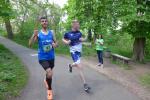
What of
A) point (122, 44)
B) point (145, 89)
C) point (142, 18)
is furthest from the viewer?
point (122, 44)

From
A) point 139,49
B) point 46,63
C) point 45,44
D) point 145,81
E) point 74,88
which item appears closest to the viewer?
point 45,44

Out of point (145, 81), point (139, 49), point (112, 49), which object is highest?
point (139, 49)

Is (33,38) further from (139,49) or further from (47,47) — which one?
(139,49)

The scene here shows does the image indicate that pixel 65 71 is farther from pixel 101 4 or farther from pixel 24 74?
pixel 101 4

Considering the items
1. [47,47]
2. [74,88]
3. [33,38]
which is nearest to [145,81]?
[74,88]

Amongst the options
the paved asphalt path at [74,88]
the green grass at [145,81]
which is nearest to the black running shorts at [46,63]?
the paved asphalt path at [74,88]

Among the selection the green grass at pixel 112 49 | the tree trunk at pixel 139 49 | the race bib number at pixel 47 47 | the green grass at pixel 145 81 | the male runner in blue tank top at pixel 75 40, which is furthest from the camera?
the green grass at pixel 112 49

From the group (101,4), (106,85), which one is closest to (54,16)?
(101,4)

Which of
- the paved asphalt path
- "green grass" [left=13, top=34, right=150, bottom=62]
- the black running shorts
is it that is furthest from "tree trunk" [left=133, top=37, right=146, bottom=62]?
the black running shorts

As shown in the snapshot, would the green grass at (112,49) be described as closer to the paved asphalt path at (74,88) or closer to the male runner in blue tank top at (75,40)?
the paved asphalt path at (74,88)

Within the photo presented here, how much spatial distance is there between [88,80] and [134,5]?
6589 millimetres

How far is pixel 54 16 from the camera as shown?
47.3 metres

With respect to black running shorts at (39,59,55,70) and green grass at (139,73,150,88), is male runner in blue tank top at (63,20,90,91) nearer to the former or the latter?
black running shorts at (39,59,55,70)

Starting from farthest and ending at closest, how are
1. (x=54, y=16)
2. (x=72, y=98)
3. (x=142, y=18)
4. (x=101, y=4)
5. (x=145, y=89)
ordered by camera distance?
1. (x=54, y=16)
2. (x=101, y=4)
3. (x=142, y=18)
4. (x=145, y=89)
5. (x=72, y=98)
